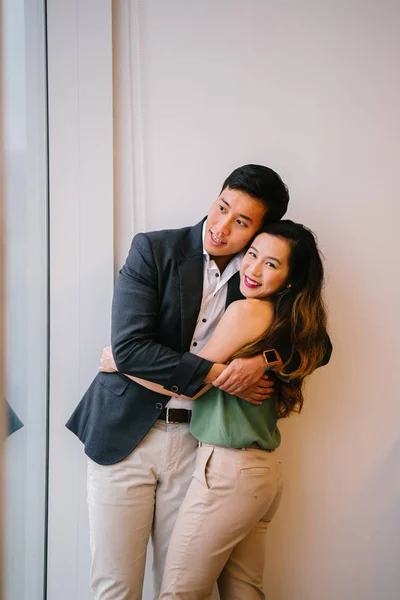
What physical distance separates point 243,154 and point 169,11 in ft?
1.81

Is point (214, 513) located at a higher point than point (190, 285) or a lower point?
lower

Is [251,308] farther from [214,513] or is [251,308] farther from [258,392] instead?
[214,513]

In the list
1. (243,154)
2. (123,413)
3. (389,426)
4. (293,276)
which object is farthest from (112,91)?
(389,426)

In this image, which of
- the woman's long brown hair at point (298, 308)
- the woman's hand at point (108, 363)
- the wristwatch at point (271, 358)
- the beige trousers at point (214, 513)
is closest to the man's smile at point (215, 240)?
the woman's long brown hair at point (298, 308)

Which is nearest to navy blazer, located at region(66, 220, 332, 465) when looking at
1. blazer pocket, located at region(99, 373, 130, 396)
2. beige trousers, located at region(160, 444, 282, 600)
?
blazer pocket, located at region(99, 373, 130, 396)

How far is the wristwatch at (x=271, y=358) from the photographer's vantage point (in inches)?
73.7

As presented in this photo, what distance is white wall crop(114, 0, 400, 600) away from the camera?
2271 mm

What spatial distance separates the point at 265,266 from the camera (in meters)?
Result: 1.86

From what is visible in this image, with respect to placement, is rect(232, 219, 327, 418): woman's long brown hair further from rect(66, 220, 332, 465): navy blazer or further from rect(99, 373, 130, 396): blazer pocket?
rect(99, 373, 130, 396): blazer pocket

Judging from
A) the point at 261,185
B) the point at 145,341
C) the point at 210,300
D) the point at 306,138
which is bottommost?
the point at 145,341

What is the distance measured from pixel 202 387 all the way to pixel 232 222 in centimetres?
48

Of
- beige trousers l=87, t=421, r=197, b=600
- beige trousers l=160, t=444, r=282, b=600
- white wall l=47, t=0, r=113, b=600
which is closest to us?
beige trousers l=160, t=444, r=282, b=600

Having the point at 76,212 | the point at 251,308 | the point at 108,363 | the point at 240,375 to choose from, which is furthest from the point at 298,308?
the point at 76,212

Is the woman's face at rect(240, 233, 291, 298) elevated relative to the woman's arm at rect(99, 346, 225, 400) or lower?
elevated
